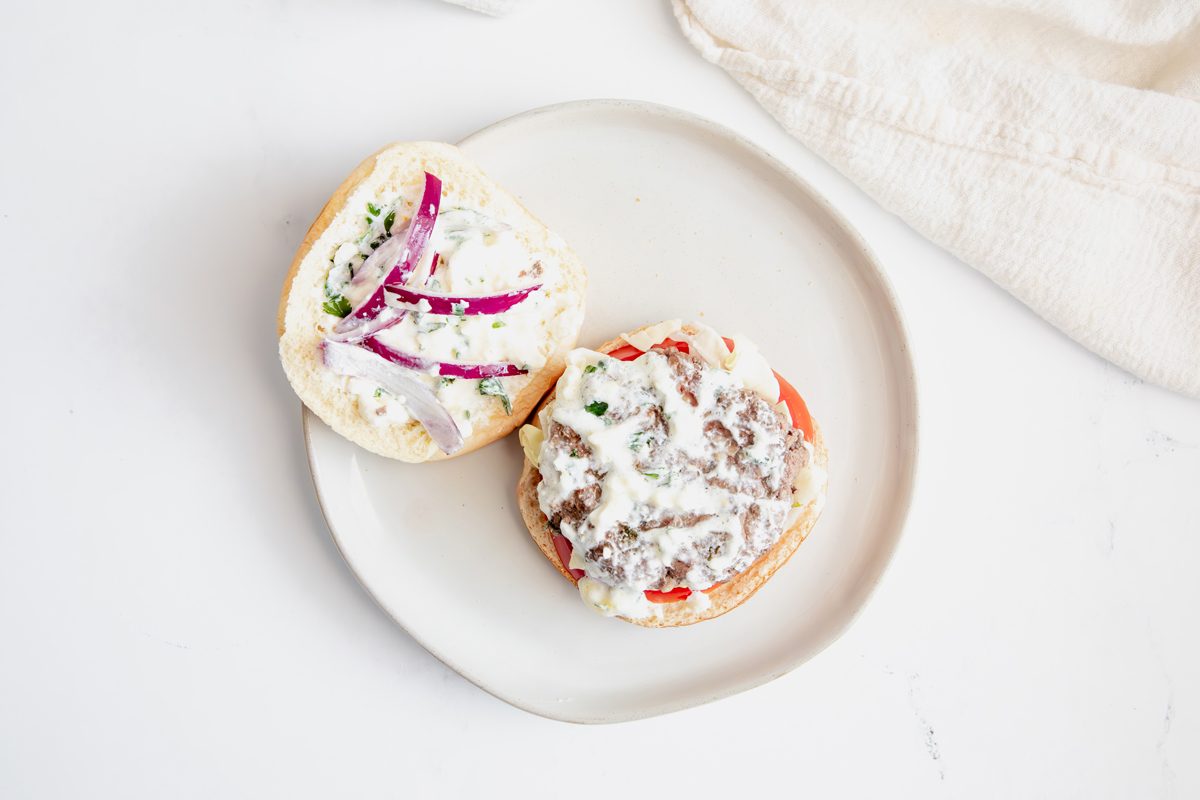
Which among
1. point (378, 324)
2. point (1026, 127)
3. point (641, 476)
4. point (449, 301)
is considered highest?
point (1026, 127)

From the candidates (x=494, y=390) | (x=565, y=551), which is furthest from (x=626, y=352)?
(x=565, y=551)

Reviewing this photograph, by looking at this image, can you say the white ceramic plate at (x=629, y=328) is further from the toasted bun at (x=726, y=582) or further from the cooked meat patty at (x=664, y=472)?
the cooked meat patty at (x=664, y=472)

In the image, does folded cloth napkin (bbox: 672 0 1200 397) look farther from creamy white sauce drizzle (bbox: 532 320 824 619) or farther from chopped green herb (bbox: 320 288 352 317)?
chopped green herb (bbox: 320 288 352 317)

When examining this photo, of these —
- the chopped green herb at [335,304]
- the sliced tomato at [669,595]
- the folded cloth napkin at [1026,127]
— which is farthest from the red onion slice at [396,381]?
the folded cloth napkin at [1026,127]

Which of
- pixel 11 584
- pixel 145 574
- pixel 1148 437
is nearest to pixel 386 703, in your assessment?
pixel 145 574

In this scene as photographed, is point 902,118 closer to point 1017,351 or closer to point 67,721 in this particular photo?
point 1017,351

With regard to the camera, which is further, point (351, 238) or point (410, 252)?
point (351, 238)

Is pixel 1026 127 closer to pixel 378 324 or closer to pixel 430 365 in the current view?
pixel 430 365
